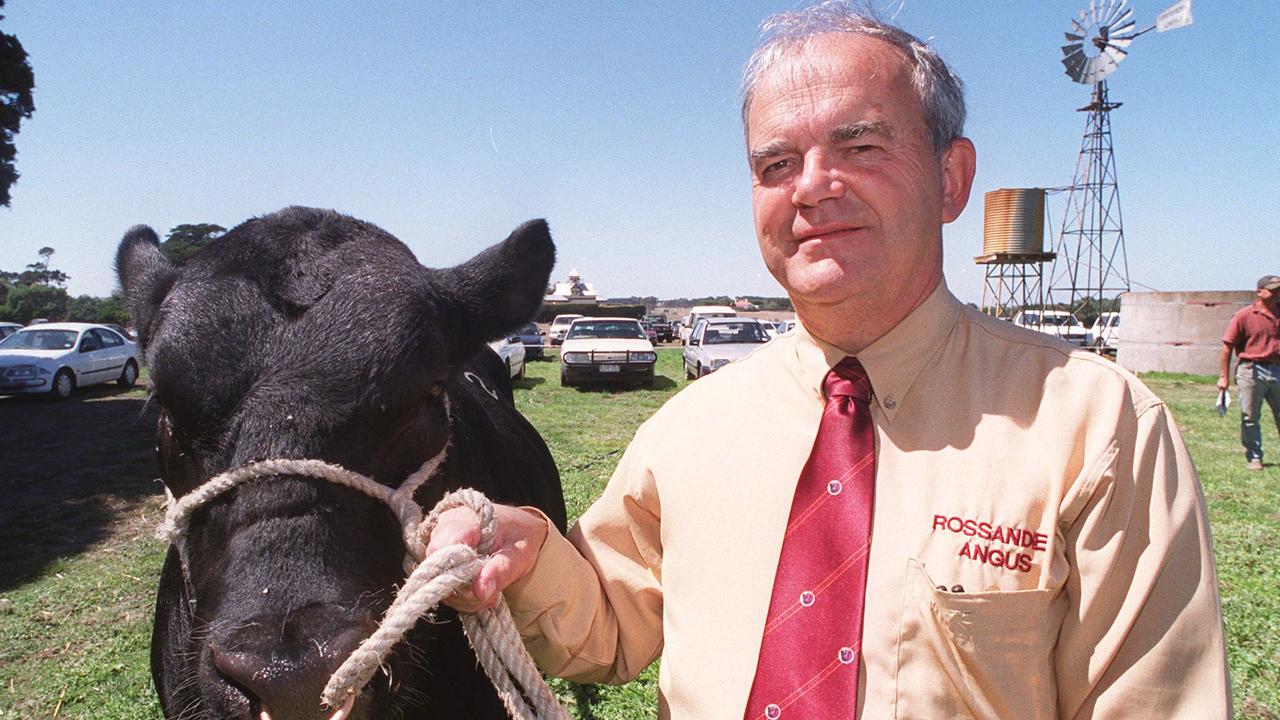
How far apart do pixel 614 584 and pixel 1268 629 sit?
5.36 metres

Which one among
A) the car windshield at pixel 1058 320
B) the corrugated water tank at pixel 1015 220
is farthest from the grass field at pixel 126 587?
the car windshield at pixel 1058 320

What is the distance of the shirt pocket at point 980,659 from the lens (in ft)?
4.75

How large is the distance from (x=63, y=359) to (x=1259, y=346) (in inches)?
909

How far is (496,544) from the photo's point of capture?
5.52 ft

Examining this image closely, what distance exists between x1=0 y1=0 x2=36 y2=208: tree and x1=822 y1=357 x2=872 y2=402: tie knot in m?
25.4

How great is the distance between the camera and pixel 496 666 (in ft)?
5.38

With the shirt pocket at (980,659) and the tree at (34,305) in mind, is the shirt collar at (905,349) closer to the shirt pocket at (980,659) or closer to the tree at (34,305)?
the shirt pocket at (980,659)

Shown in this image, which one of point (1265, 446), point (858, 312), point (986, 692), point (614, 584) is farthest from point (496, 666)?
point (1265, 446)

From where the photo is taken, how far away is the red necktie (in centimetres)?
154

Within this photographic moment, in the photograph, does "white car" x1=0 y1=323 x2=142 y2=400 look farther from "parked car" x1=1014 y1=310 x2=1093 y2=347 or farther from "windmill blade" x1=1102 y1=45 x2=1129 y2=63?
"windmill blade" x1=1102 y1=45 x2=1129 y2=63

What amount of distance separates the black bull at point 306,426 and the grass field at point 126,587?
1.13 metres

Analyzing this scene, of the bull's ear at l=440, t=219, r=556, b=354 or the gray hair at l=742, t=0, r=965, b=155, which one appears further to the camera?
the bull's ear at l=440, t=219, r=556, b=354

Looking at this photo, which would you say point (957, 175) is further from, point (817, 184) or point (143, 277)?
point (143, 277)

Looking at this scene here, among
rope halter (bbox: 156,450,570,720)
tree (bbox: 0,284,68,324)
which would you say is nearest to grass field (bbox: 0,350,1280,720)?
rope halter (bbox: 156,450,570,720)
